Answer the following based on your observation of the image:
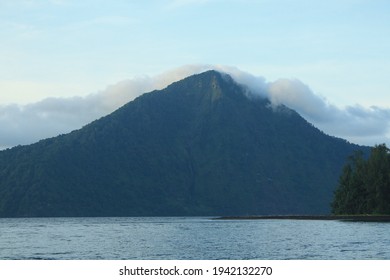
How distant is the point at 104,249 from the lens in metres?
124

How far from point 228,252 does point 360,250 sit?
20.6m
